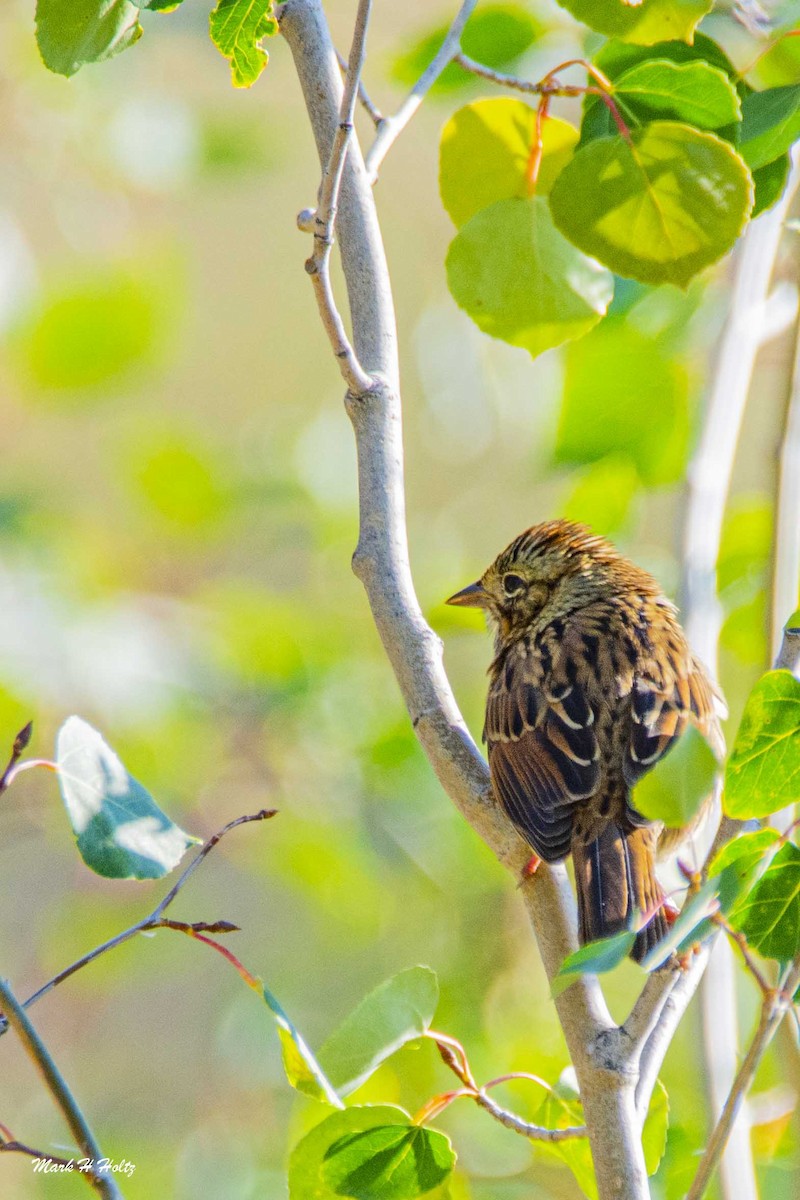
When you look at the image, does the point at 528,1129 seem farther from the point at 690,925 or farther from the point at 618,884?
the point at 618,884

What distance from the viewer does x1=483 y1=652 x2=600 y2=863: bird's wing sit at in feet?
7.77

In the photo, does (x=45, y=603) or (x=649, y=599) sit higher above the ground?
(x=45, y=603)

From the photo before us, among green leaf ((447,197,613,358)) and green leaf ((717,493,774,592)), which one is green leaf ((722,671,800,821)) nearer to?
green leaf ((447,197,613,358))

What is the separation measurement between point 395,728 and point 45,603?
1033 mm

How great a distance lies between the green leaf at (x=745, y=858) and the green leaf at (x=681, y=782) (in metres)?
0.08

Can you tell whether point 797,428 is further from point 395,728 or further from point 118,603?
point 118,603

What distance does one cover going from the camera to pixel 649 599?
3.41 m

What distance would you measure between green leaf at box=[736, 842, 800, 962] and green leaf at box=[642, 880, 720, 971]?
0.47 ft

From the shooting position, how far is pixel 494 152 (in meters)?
2.02

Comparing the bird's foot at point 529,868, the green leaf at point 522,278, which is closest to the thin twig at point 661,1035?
the bird's foot at point 529,868

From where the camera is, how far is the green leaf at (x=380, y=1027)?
5.58 feet

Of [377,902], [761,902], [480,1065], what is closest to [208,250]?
[377,902]

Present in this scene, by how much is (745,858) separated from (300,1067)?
2.12 feet

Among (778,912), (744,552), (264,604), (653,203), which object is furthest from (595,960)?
(264,604)
